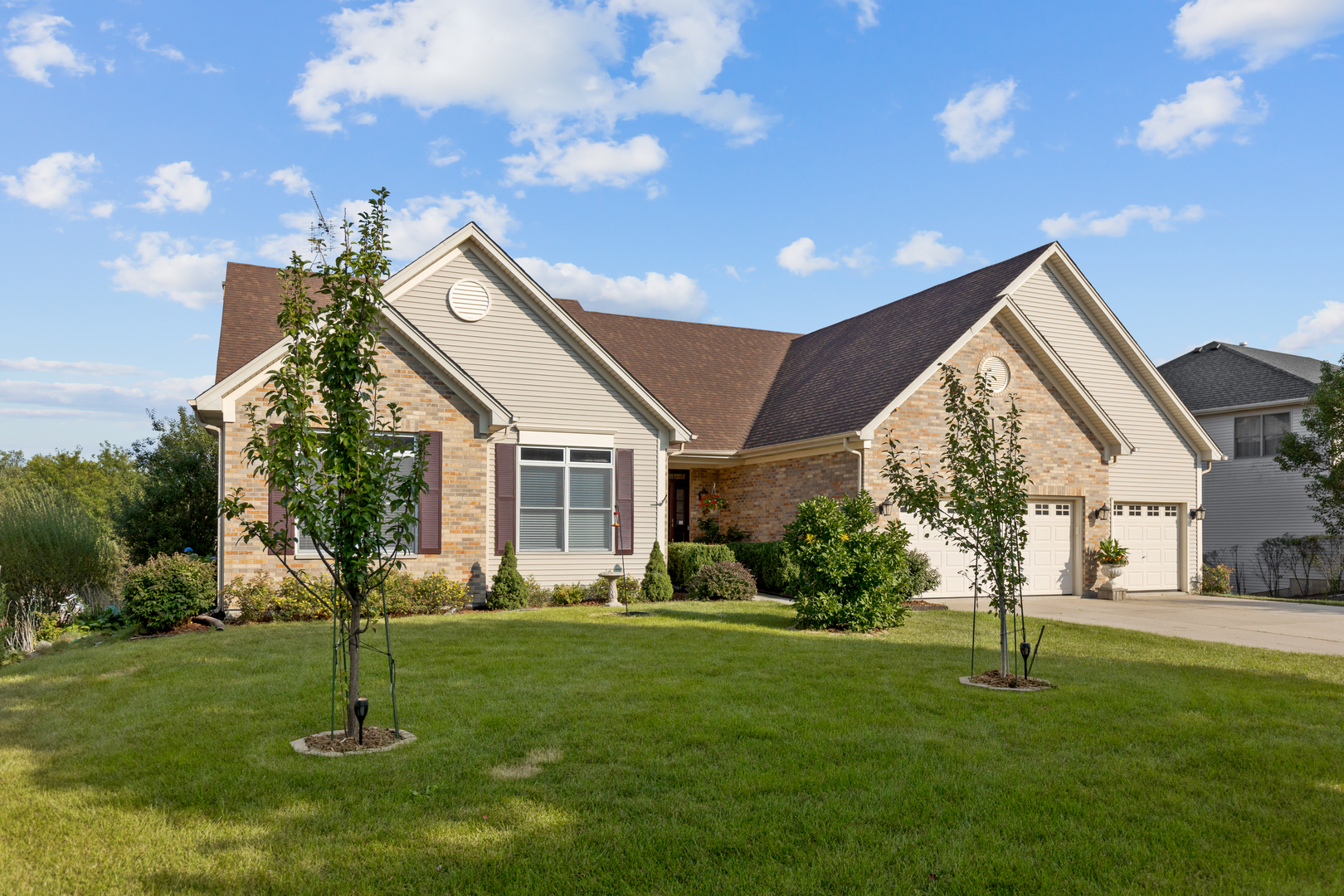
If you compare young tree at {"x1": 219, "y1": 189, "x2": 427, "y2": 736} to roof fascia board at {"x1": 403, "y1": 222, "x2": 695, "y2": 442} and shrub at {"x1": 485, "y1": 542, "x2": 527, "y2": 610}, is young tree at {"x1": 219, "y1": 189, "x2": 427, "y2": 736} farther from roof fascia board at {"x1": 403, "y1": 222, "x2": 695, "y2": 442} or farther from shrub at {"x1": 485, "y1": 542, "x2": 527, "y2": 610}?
roof fascia board at {"x1": 403, "y1": 222, "x2": 695, "y2": 442}

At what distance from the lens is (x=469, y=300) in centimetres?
1653

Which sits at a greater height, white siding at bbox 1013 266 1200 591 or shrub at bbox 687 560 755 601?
white siding at bbox 1013 266 1200 591

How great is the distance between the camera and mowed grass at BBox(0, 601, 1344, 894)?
13.3ft

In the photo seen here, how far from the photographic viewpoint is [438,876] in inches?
157

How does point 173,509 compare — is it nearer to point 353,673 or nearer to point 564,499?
point 564,499

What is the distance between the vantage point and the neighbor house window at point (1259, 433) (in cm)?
2548

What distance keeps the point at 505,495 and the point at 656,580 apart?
3.32 metres

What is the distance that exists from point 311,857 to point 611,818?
1.52 m

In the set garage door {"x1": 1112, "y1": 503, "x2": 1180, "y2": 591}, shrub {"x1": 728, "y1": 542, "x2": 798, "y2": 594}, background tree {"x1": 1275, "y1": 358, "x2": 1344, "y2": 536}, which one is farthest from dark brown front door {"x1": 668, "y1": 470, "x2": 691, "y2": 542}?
background tree {"x1": 1275, "y1": 358, "x2": 1344, "y2": 536}

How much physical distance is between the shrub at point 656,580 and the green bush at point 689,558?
1.99ft

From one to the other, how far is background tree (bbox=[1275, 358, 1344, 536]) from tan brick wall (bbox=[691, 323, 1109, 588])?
8.08m

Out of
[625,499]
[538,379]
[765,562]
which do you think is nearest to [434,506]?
[538,379]

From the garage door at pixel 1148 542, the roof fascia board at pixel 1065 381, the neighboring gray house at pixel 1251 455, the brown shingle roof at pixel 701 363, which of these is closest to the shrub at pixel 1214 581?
the garage door at pixel 1148 542

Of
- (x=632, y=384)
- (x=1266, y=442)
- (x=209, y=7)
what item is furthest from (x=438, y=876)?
(x=1266, y=442)
